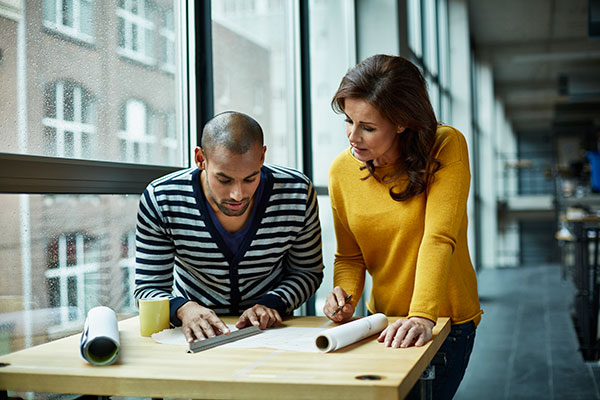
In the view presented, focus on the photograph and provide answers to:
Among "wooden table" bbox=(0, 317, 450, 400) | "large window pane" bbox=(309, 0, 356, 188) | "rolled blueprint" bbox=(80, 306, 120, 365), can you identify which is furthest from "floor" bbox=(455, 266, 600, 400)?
"rolled blueprint" bbox=(80, 306, 120, 365)

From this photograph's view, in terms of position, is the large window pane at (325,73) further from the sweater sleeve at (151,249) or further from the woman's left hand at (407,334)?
the woman's left hand at (407,334)

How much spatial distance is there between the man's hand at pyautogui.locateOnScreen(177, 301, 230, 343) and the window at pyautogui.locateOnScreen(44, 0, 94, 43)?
0.75 meters

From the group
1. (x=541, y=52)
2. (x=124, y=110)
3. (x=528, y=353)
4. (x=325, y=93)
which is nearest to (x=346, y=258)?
(x=124, y=110)

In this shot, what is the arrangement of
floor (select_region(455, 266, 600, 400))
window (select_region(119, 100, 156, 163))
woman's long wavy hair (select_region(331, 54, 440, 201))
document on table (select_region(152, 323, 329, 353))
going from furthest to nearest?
1. floor (select_region(455, 266, 600, 400))
2. window (select_region(119, 100, 156, 163))
3. woman's long wavy hair (select_region(331, 54, 440, 201))
4. document on table (select_region(152, 323, 329, 353))

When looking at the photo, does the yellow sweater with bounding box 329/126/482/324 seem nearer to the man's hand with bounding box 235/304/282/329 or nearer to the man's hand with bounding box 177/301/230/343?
the man's hand with bounding box 235/304/282/329

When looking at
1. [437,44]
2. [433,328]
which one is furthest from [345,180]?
[437,44]

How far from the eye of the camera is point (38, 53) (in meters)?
1.51

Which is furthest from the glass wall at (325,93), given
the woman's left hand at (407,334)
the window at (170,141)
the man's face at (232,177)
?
the woman's left hand at (407,334)

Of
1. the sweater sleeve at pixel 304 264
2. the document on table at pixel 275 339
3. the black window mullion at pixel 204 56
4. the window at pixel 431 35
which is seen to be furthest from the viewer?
the window at pixel 431 35

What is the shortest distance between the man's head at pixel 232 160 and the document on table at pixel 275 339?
289mm

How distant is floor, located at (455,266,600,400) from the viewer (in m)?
3.72

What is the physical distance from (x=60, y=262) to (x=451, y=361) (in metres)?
0.99

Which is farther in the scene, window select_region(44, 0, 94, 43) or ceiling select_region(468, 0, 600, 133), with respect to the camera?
ceiling select_region(468, 0, 600, 133)

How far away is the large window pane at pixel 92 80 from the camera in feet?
4.77
